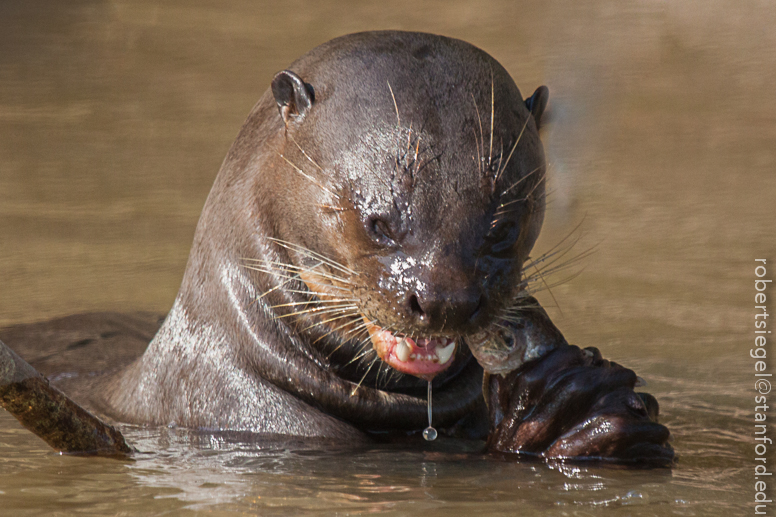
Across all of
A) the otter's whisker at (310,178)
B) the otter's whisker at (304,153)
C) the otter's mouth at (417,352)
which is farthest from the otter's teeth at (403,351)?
the otter's whisker at (304,153)

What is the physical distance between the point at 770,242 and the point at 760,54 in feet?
7.11

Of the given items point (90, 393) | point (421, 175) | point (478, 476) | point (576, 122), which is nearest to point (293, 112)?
point (421, 175)

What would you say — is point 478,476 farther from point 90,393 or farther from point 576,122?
point 576,122

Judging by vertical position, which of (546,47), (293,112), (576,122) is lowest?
(293,112)

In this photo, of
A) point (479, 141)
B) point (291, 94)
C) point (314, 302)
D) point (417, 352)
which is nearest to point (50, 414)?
point (314, 302)

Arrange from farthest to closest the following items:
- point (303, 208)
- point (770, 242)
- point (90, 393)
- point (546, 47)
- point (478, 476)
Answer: point (546, 47)
point (770, 242)
point (90, 393)
point (303, 208)
point (478, 476)

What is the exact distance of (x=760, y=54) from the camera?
813 cm

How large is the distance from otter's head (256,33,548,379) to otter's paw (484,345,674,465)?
0.21 m

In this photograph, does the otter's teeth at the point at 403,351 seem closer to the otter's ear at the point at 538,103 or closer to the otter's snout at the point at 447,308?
the otter's snout at the point at 447,308

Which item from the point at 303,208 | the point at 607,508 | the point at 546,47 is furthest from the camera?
the point at 546,47

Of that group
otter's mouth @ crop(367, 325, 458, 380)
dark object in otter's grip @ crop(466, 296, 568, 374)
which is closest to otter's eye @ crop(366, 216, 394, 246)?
otter's mouth @ crop(367, 325, 458, 380)

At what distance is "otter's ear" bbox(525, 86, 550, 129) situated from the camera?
10.6 ft

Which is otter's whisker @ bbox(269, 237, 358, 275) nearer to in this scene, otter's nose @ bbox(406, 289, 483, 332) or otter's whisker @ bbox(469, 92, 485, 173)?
otter's nose @ bbox(406, 289, 483, 332)

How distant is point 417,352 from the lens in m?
2.82
